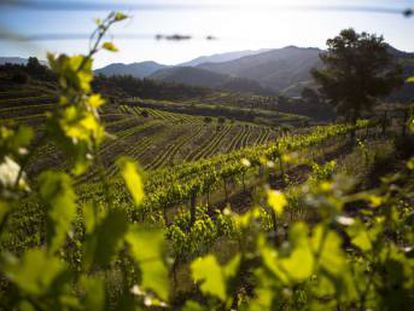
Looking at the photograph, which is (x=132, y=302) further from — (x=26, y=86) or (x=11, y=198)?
(x=26, y=86)

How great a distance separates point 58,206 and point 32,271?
267 millimetres

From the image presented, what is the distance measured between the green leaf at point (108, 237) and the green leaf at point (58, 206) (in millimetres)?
78

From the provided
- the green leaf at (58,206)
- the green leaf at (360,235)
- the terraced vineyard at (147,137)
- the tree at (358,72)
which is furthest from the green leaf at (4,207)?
the terraced vineyard at (147,137)

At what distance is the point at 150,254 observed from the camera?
63 cm

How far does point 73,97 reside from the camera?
0.78 meters

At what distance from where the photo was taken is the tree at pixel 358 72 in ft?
82.8

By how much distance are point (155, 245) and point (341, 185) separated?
31 centimetres

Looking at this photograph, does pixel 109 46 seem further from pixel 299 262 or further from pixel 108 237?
pixel 299 262

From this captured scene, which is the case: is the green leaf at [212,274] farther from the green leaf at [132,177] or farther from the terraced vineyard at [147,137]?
the terraced vineyard at [147,137]

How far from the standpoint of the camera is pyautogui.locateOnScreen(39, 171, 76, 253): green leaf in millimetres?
711

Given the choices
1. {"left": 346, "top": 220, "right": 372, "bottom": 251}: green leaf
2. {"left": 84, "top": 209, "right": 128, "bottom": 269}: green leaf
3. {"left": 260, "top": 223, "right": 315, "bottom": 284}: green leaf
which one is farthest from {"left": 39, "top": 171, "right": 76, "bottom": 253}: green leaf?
{"left": 346, "top": 220, "right": 372, "bottom": 251}: green leaf

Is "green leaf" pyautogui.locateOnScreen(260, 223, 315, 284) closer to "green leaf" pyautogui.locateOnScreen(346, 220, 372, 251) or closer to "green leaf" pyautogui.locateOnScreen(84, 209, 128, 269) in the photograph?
"green leaf" pyautogui.locateOnScreen(84, 209, 128, 269)

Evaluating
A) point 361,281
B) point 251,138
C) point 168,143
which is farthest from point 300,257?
point 251,138

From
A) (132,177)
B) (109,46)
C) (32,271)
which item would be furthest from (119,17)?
(32,271)
